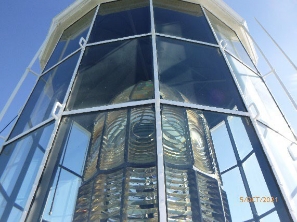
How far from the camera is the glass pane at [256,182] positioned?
2.32 meters

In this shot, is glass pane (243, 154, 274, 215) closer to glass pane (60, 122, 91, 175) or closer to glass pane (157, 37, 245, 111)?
glass pane (157, 37, 245, 111)

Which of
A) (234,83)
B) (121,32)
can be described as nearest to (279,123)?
(234,83)

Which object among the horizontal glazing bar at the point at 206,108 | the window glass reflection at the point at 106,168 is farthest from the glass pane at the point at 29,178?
the horizontal glazing bar at the point at 206,108

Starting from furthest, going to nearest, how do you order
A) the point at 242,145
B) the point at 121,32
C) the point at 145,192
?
1. the point at 121,32
2. the point at 242,145
3. the point at 145,192

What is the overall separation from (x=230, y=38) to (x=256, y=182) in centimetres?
278

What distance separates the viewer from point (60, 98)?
3.27m

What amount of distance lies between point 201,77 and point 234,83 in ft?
1.16

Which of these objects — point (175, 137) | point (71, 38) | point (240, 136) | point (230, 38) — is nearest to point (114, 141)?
point (175, 137)

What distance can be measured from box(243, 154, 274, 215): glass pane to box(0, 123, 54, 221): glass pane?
5.47 ft

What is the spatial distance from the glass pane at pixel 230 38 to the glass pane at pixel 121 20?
101cm

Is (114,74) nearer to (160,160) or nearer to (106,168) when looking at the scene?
(106,168)

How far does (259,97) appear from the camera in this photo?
12.7 ft

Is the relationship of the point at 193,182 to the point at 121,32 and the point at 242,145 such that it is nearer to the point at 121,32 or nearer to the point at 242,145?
the point at 242,145

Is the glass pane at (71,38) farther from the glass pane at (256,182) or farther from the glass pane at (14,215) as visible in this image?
the glass pane at (256,182)
